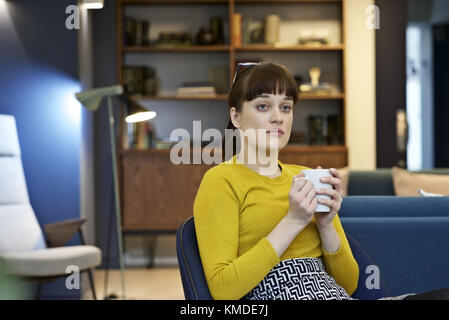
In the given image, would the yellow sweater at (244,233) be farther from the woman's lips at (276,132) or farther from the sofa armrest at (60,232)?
the sofa armrest at (60,232)

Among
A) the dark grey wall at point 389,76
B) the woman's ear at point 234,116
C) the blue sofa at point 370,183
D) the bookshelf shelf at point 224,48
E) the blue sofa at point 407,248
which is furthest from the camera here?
the dark grey wall at point 389,76

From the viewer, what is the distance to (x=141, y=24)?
4.56m

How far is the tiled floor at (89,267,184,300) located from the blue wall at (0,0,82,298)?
0.35 m

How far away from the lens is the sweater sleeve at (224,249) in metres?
1.01

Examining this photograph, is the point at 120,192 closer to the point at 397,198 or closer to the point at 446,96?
the point at 397,198

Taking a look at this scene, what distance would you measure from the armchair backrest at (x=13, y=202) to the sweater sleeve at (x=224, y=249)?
2.27 metres

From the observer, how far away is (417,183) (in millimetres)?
2887

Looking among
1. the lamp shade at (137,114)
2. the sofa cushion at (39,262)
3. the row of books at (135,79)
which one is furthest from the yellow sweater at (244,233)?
the row of books at (135,79)

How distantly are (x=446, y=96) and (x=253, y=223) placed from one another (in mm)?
6140

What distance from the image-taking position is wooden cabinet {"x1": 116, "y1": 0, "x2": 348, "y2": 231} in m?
4.35

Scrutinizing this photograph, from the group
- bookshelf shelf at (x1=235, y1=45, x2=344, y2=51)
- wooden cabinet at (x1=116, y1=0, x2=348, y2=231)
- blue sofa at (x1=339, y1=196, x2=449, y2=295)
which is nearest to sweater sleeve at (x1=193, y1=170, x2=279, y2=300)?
blue sofa at (x1=339, y1=196, x2=449, y2=295)

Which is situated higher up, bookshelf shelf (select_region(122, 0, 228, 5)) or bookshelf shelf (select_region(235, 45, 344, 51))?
bookshelf shelf (select_region(122, 0, 228, 5))

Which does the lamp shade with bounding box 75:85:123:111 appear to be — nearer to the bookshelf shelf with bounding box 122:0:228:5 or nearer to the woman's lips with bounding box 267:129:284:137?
the bookshelf shelf with bounding box 122:0:228:5
